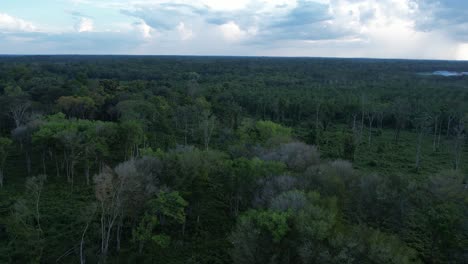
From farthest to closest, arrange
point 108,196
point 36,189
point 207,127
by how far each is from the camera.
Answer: point 207,127 → point 36,189 → point 108,196

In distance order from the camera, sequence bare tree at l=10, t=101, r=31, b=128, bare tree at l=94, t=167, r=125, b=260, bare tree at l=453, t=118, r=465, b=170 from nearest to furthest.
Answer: bare tree at l=94, t=167, r=125, b=260 < bare tree at l=453, t=118, r=465, b=170 < bare tree at l=10, t=101, r=31, b=128

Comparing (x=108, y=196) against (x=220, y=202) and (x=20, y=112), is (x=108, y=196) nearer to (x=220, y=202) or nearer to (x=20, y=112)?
(x=220, y=202)

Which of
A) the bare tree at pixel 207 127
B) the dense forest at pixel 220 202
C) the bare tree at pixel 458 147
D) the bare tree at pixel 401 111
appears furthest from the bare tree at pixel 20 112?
the bare tree at pixel 401 111

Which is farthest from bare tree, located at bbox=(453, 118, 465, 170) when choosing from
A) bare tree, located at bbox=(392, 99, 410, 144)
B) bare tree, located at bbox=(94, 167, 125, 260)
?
bare tree, located at bbox=(94, 167, 125, 260)

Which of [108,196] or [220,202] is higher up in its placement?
[108,196]

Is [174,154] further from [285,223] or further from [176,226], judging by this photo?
[285,223]

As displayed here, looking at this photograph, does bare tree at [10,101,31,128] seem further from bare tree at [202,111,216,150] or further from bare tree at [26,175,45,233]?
bare tree at [26,175,45,233]

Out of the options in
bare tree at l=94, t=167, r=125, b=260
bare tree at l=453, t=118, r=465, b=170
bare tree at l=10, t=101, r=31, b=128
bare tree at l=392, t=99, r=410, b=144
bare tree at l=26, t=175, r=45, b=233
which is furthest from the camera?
bare tree at l=392, t=99, r=410, b=144

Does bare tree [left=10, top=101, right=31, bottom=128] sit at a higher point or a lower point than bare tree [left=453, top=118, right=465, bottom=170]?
higher

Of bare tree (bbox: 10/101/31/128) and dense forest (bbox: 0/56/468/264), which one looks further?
bare tree (bbox: 10/101/31/128)

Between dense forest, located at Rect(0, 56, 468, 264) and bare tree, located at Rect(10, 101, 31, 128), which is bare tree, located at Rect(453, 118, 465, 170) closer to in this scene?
dense forest, located at Rect(0, 56, 468, 264)

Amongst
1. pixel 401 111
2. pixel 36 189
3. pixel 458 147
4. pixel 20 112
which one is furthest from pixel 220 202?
→ pixel 401 111

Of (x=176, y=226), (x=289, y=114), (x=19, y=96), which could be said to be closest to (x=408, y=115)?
(x=289, y=114)
